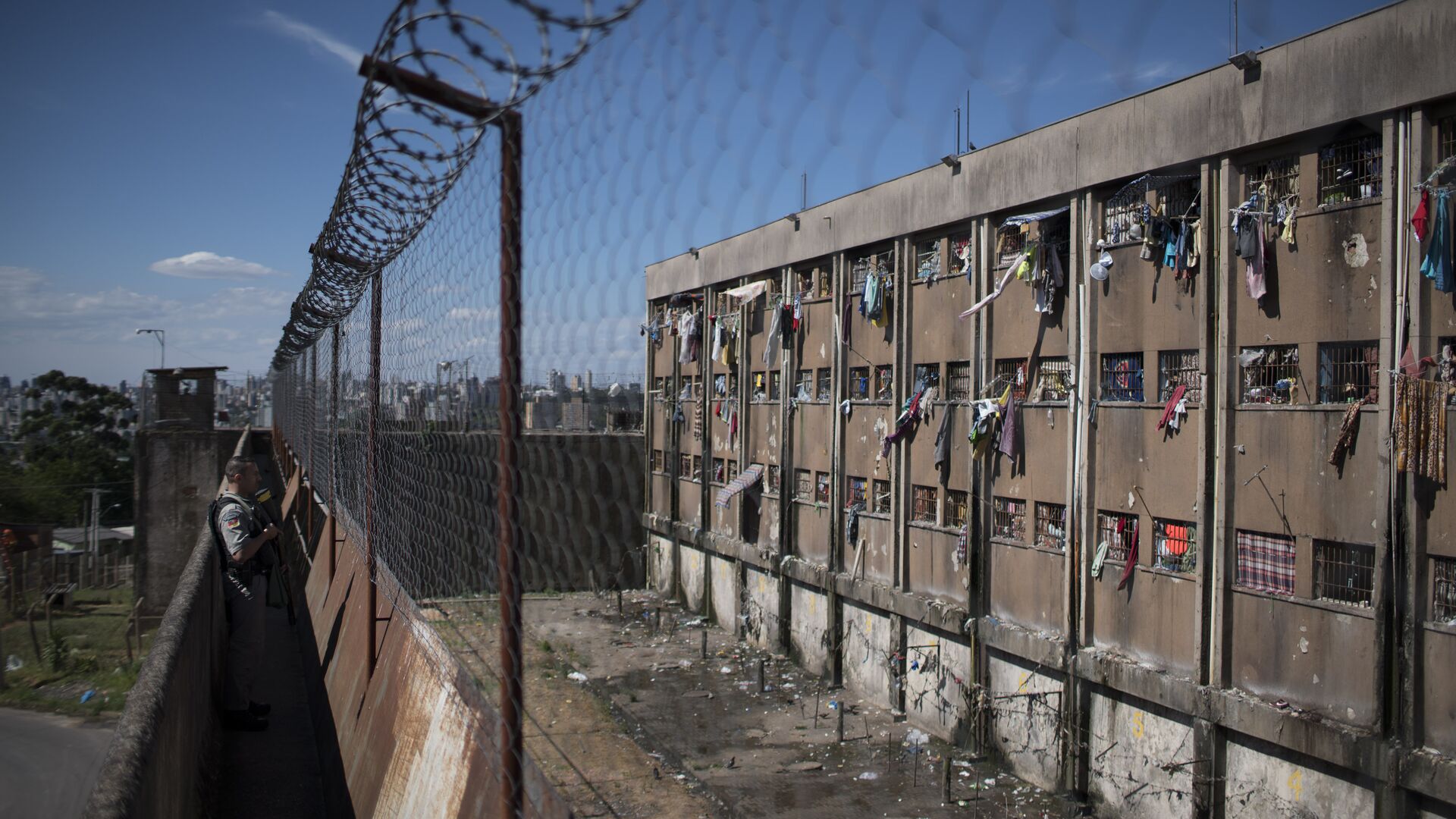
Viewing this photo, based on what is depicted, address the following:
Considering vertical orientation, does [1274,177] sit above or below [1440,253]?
above

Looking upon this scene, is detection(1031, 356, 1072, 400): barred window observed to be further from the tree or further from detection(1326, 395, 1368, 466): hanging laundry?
the tree

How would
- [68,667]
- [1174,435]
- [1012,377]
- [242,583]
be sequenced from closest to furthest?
[242,583] → [1174,435] → [68,667] → [1012,377]

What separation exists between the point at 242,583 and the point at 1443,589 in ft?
26.6

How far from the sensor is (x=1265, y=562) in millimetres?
8570

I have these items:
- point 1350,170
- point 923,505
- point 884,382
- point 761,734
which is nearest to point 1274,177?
point 1350,170

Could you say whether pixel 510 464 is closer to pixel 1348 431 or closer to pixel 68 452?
pixel 1348 431

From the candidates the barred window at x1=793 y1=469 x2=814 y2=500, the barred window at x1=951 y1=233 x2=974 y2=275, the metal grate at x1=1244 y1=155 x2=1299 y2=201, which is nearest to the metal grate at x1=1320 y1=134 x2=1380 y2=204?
the metal grate at x1=1244 y1=155 x2=1299 y2=201

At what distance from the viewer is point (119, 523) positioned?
3588 cm

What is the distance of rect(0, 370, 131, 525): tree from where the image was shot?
29453 mm

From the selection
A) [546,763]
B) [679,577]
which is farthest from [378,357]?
[679,577]

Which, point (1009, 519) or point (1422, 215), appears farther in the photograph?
point (1009, 519)

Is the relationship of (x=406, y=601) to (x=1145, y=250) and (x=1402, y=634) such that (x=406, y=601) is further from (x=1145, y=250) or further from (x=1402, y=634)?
(x=1145, y=250)

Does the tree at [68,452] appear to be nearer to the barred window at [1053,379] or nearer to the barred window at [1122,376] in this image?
the barred window at [1053,379]

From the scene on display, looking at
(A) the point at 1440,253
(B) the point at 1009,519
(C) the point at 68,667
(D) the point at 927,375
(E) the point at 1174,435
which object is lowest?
(C) the point at 68,667
